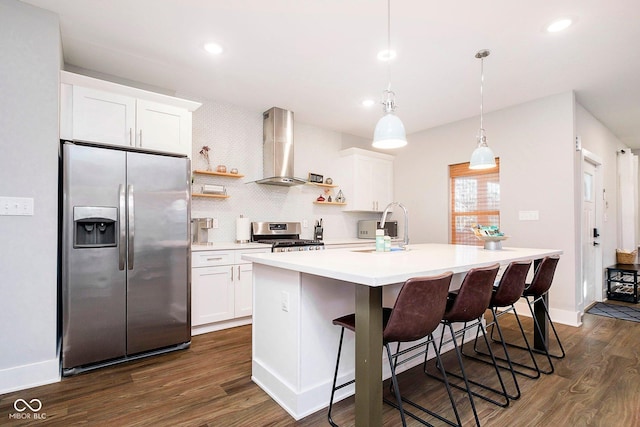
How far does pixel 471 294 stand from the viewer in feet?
6.16

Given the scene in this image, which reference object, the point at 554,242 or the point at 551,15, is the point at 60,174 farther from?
the point at 554,242

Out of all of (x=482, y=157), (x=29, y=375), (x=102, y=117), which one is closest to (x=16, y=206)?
(x=102, y=117)

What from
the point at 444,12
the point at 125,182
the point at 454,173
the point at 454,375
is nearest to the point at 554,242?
the point at 454,173

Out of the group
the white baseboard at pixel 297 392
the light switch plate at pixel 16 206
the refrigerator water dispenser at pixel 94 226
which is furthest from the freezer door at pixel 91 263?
the white baseboard at pixel 297 392

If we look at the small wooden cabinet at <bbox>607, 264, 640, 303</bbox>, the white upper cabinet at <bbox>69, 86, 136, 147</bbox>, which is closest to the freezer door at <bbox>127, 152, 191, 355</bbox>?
the white upper cabinet at <bbox>69, 86, 136, 147</bbox>

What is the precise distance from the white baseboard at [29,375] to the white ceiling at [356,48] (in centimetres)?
253

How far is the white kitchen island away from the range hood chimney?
217 cm

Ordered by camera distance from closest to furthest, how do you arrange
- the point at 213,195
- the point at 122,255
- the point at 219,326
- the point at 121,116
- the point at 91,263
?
the point at 91,263 < the point at 122,255 < the point at 121,116 < the point at 219,326 < the point at 213,195

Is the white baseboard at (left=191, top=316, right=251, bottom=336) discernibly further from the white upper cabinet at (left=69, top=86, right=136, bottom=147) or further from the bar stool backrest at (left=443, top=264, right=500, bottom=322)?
the bar stool backrest at (left=443, top=264, right=500, bottom=322)

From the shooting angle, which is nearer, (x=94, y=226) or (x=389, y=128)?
(x=389, y=128)

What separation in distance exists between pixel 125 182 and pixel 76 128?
21.5 inches

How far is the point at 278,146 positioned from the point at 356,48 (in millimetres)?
1817

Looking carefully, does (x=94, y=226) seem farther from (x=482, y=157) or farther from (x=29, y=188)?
(x=482, y=157)

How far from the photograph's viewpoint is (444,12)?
2342 mm
